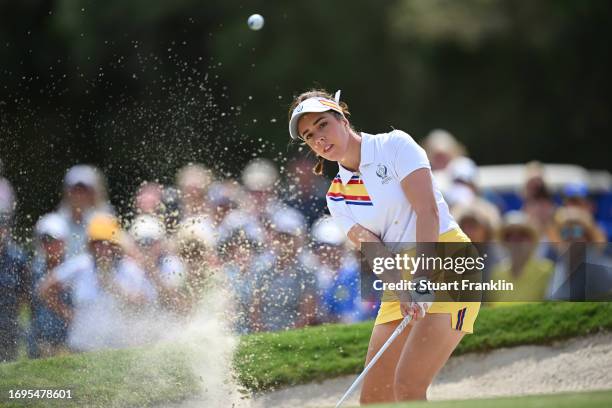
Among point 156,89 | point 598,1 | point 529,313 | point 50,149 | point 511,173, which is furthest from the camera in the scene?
point 598,1

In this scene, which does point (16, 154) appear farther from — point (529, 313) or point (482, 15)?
point (482, 15)

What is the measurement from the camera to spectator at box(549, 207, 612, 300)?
9414 mm

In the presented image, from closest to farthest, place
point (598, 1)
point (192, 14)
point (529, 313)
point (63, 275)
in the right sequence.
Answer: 1. point (63, 275)
2. point (529, 313)
3. point (192, 14)
4. point (598, 1)

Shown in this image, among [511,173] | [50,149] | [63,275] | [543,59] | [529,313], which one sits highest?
[543,59]

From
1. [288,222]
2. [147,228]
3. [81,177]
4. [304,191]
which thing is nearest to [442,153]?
[304,191]

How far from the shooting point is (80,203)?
9.77 meters

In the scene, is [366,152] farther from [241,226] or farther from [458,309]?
[241,226]

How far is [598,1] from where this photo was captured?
25297 millimetres

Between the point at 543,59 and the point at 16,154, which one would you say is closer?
the point at 16,154

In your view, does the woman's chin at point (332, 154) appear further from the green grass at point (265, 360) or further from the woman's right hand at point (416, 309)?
the green grass at point (265, 360)

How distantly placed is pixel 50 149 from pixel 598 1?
58.5ft

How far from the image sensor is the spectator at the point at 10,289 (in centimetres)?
826

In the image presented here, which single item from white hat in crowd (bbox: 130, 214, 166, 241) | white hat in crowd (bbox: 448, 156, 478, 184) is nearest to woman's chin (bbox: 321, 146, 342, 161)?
white hat in crowd (bbox: 130, 214, 166, 241)

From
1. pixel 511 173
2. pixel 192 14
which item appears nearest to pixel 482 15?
pixel 192 14
